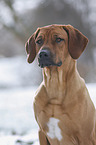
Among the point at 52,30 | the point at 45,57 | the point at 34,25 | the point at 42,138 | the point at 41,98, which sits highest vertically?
the point at 34,25

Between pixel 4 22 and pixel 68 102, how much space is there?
4.09m

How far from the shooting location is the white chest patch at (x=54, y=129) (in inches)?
48.0

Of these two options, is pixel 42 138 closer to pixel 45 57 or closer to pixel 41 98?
pixel 41 98

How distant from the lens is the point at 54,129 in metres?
1.24

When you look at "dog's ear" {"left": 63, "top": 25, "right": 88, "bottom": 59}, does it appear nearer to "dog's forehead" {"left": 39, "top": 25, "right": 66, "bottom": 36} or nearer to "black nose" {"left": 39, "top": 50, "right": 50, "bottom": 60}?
"dog's forehead" {"left": 39, "top": 25, "right": 66, "bottom": 36}

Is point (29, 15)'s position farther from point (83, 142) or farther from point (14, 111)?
point (83, 142)

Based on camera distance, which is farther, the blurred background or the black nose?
the blurred background

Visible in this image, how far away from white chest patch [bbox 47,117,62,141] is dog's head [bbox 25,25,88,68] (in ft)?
1.04

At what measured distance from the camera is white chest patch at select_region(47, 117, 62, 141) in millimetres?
1218

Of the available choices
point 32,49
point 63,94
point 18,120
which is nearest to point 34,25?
point 18,120

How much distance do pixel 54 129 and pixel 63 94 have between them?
208mm

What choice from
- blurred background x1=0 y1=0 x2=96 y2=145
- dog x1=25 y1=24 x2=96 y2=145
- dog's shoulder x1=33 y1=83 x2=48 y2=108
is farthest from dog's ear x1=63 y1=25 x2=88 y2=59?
blurred background x1=0 y1=0 x2=96 y2=145

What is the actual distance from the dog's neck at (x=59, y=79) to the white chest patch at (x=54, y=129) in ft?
0.36

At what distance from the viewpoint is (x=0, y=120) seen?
259 centimetres
